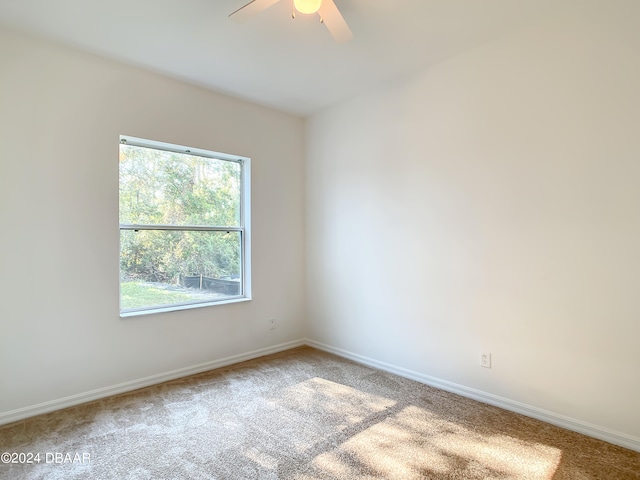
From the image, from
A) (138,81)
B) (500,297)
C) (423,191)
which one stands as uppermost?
(138,81)

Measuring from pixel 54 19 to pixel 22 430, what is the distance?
267 cm

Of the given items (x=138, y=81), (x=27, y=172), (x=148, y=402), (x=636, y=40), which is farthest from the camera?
(x=138, y=81)

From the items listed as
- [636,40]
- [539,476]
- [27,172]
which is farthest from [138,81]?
[539,476]

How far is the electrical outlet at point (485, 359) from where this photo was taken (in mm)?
2637

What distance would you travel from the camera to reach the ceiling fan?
6.19ft

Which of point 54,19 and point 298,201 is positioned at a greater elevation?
point 54,19

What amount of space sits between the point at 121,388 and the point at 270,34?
2.95 meters

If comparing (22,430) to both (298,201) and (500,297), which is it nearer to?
(298,201)

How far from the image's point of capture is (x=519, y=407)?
2477 millimetres

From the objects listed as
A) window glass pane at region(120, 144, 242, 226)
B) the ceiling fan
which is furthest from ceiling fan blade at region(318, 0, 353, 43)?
window glass pane at region(120, 144, 242, 226)

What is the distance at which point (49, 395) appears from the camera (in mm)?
2535

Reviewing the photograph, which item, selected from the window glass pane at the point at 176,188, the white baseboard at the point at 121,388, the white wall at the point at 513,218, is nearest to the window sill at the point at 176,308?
the white baseboard at the point at 121,388

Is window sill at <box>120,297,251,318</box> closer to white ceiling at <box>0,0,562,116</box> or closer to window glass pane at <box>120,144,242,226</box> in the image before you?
window glass pane at <box>120,144,242,226</box>

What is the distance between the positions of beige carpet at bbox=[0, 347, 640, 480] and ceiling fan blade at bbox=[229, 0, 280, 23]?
250 cm
